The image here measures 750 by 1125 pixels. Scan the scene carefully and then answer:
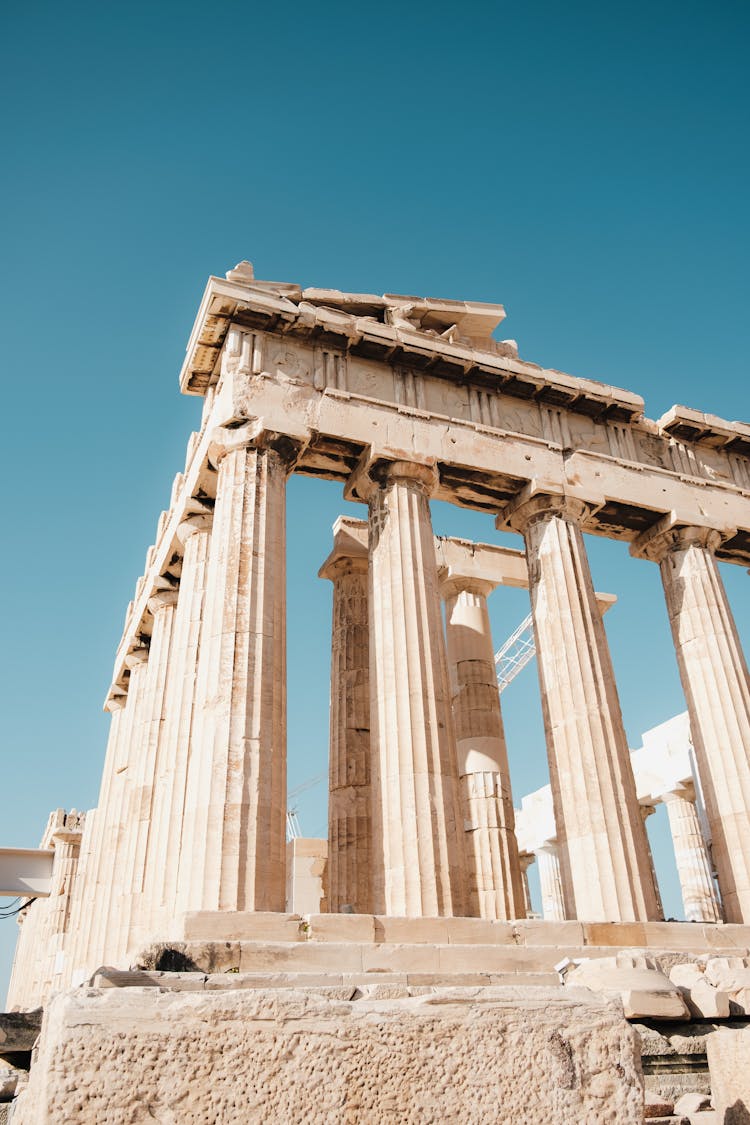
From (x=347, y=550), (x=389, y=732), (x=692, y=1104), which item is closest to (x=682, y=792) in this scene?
(x=347, y=550)

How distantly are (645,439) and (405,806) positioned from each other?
12.1 meters

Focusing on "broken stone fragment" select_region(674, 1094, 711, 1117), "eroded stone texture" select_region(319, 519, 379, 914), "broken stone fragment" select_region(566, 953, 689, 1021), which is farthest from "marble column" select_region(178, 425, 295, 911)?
"broken stone fragment" select_region(674, 1094, 711, 1117)

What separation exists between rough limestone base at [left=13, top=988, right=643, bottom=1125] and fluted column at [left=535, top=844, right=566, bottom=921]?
1277 inches

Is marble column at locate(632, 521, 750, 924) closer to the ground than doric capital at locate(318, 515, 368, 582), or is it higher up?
closer to the ground

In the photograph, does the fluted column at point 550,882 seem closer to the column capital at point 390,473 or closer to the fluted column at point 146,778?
the fluted column at point 146,778

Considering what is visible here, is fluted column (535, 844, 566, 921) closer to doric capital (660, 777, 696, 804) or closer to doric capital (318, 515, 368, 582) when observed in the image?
doric capital (660, 777, 696, 804)

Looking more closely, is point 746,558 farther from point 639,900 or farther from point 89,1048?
point 89,1048

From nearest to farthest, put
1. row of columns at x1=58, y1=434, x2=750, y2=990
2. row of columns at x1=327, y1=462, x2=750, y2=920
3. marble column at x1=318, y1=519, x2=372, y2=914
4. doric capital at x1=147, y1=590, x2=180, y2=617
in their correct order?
row of columns at x1=58, y1=434, x2=750, y2=990 < row of columns at x1=327, y1=462, x2=750, y2=920 < marble column at x1=318, y1=519, x2=372, y2=914 < doric capital at x1=147, y1=590, x2=180, y2=617

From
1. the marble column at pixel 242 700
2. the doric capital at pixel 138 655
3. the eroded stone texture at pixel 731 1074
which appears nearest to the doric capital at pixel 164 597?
the doric capital at pixel 138 655

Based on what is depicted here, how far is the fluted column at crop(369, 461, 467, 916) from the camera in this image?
45.7ft

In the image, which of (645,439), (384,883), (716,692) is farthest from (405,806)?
(645,439)

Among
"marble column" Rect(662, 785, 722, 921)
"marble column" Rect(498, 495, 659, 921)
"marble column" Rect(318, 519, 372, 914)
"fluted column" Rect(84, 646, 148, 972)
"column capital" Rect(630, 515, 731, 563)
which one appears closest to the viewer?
"marble column" Rect(498, 495, 659, 921)

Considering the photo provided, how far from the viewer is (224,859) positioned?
498 inches

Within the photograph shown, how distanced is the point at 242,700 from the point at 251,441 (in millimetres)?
5104
